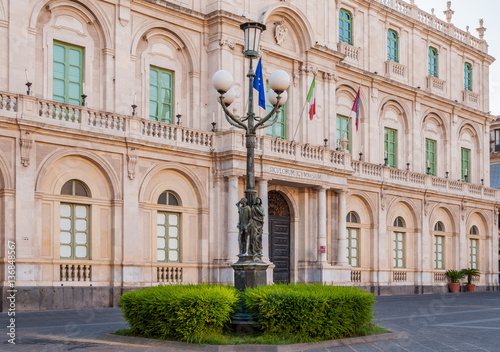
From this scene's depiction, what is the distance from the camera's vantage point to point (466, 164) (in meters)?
48.5

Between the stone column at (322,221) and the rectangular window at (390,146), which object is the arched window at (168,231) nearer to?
the stone column at (322,221)

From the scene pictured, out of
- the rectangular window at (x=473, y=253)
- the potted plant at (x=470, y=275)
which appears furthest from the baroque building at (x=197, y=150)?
the rectangular window at (x=473, y=253)

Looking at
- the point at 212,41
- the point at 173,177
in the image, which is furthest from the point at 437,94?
the point at 173,177

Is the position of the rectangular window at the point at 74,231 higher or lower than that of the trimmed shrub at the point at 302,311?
higher

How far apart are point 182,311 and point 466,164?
3757 cm

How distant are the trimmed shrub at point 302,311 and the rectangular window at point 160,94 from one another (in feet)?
52.4

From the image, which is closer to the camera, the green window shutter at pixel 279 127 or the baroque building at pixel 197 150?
the baroque building at pixel 197 150

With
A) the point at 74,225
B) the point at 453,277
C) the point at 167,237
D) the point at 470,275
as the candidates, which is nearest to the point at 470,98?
the point at 470,275

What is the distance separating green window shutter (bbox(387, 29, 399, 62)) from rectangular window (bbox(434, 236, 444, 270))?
1097 centimetres

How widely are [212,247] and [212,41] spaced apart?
863 cm

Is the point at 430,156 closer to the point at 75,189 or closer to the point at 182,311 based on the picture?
the point at 75,189

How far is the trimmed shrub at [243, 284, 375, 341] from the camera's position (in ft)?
48.1

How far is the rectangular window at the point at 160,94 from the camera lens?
98.6 feet

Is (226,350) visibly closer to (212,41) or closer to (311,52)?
(212,41)
